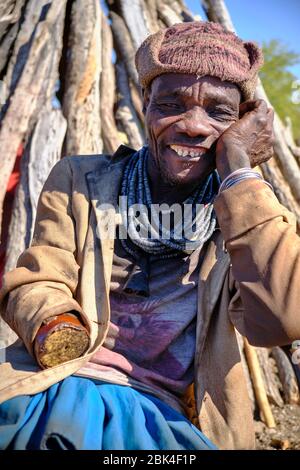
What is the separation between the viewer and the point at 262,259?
1.78 m

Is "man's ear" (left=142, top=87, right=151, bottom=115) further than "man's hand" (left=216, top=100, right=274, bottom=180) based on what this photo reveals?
Yes

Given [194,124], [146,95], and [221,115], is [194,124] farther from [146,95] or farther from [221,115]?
[146,95]

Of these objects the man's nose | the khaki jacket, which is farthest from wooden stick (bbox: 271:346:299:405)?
the man's nose

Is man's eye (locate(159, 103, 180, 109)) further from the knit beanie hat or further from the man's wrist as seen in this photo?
the man's wrist

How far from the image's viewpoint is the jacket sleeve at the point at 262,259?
1723mm

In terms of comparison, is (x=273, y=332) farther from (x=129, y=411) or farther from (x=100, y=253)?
(x=100, y=253)

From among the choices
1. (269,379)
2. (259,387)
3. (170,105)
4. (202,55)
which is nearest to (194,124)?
(170,105)

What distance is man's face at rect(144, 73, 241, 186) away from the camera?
208 cm

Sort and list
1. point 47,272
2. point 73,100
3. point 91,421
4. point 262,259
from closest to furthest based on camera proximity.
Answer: point 91,421, point 262,259, point 47,272, point 73,100

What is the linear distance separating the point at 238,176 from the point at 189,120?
1.00 ft

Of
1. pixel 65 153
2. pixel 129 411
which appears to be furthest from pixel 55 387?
pixel 65 153

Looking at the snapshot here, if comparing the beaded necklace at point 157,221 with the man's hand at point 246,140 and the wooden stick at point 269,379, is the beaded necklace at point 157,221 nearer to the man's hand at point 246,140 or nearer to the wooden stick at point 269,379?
the man's hand at point 246,140

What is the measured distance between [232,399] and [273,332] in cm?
47

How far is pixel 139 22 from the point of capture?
518 cm
